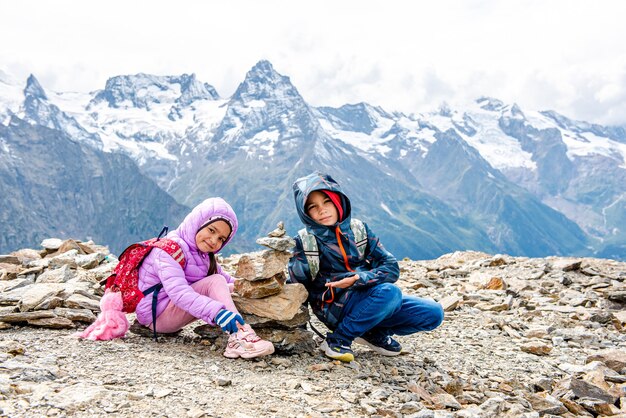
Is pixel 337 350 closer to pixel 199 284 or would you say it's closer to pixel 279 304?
pixel 279 304

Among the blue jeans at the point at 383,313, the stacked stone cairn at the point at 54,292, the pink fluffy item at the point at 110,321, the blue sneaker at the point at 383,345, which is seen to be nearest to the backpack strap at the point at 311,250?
the blue jeans at the point at 383,313

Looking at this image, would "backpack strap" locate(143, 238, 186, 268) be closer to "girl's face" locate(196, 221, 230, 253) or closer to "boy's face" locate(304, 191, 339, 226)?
"girl's face" locate(196, 221, 230, 253)

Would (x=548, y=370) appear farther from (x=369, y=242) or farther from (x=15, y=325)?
(x=15, y=325)

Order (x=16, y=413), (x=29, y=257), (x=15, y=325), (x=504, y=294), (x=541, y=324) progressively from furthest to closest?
(x=29, y=257) < (x=504, y=294) < (x=541, y=324) < (x=15, y=325) < (x=16, y=413)

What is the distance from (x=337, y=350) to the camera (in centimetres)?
754

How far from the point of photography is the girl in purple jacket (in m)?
7.13

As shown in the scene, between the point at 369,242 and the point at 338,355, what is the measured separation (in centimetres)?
185

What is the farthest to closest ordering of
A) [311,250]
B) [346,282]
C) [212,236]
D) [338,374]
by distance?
[311,250]
[212,236]
[346,282]
[338,374]

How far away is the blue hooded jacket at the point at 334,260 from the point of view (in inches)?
299

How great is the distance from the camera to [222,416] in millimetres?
5055

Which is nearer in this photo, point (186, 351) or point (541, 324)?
point (186, 351)

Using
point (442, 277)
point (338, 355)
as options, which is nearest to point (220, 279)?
point (338, 355)

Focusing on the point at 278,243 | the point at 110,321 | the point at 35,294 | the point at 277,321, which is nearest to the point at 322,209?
the point at 278,243

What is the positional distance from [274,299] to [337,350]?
128 cm
